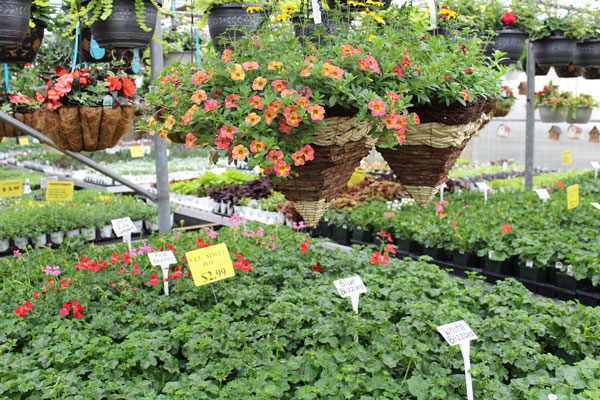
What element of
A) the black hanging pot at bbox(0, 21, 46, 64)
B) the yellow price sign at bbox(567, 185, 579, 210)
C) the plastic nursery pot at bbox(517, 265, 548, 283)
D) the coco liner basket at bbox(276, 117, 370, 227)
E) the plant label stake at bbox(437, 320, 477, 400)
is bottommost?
the plastic nursery pot at bbox(517, 265, 548, 283)

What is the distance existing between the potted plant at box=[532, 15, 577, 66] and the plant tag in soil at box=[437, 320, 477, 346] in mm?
2635

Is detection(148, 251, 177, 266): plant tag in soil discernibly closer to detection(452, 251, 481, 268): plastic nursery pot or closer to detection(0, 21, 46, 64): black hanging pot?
detection(0, 21, 46, 64): black hanging pot

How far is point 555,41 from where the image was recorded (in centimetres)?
363

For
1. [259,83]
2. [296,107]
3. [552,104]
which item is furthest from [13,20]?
[552,104]

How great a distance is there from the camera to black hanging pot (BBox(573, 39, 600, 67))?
12.5ft

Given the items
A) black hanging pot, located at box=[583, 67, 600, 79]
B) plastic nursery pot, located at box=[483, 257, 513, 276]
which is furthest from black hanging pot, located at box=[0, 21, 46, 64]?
black hanging pot, located at box=[583, 67, 600, 79]

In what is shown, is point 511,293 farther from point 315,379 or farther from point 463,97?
point 463,97

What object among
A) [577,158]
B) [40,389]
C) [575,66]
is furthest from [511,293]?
[577,158]

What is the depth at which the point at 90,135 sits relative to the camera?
7.30 feet

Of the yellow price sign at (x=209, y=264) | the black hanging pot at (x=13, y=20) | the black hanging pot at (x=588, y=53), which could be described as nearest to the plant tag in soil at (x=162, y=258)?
the yellow price sign at (x=209, y=264)

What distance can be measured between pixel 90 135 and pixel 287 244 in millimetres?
1480

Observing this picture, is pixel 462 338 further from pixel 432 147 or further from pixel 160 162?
pixel 160 162

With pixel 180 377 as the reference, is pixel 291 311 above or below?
above

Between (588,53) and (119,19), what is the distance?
3397 mm
